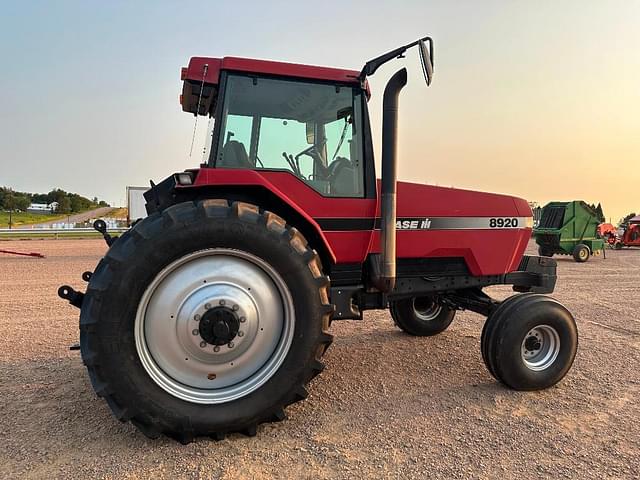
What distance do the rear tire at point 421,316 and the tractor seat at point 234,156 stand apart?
8.42ft

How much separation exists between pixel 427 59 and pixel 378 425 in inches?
96.9

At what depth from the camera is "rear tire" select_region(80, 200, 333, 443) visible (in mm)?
2561

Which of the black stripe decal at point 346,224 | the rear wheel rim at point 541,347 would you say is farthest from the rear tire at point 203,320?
the rear wheel rim at point 541,347

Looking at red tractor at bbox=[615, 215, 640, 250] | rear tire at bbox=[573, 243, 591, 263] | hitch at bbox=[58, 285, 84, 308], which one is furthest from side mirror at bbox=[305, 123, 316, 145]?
red tractor at bbox=[615, 215, 640, 250]

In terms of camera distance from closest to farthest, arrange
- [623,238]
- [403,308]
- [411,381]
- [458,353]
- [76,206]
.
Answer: [411,381] < [458,353] < [403,308] < [623,238] < [76,206]

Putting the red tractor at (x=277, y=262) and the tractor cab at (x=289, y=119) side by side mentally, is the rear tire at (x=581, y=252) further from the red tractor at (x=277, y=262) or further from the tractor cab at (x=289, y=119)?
the tractor cab at (x=289, y=119)

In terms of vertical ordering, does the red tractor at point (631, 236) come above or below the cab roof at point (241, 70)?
below

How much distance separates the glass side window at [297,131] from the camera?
3.25m

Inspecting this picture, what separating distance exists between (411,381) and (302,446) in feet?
4.53

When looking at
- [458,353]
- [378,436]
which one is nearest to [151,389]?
[378,436]

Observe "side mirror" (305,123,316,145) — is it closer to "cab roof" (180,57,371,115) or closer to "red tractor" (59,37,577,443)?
"red tractor" (59,37,577,443)

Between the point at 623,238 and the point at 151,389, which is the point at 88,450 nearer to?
the point at 151,389

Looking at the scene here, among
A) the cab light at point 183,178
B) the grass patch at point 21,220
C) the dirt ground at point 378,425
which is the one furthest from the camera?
the grass patch at point 21,220

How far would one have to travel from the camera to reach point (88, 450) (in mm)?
2611
